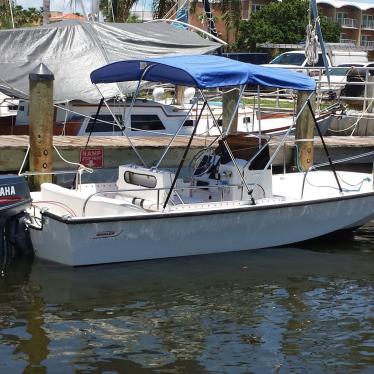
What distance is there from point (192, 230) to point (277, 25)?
178 feet

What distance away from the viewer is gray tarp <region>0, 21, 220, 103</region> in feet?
48.1

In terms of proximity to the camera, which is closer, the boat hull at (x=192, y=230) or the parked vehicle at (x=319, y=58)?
the boat hull at (x=192, y=230)

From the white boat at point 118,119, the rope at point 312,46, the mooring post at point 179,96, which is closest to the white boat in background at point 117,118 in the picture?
the white boat at point 118,119

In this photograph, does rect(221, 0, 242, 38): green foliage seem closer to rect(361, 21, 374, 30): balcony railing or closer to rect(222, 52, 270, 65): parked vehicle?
rect(222, 52, 270, 65): parked vehicle

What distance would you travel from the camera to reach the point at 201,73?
10.4 metres

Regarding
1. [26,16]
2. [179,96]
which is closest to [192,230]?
[179,96]

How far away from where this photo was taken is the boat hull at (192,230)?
10.3 meters

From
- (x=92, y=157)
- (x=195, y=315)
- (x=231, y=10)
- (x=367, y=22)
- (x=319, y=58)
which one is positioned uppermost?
(x=367, y=22)

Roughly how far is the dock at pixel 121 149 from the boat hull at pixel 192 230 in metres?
1.92

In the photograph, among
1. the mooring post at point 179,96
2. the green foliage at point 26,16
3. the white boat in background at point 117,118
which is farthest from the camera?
the green foliage at point 26,16

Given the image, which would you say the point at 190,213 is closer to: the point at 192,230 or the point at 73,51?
the point at 192,230

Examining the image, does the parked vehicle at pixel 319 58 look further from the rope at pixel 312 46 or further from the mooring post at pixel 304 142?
the mooring post at pixel 304 142

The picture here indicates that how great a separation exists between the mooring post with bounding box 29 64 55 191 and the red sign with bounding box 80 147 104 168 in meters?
0.68

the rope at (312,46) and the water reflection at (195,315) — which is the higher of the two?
the rope at (312,46)
